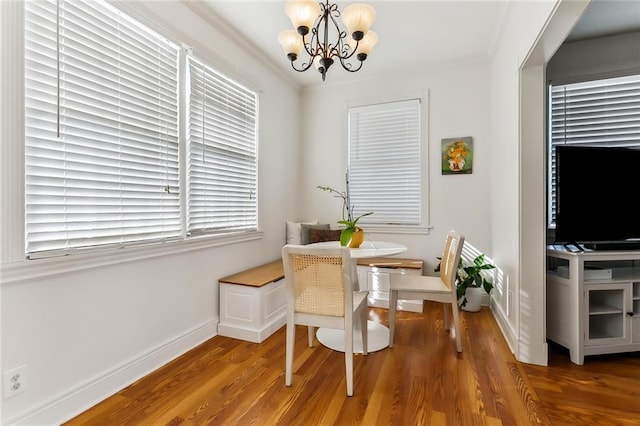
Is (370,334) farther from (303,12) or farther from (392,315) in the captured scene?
(303,12)

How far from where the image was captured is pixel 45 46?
60.7 inches

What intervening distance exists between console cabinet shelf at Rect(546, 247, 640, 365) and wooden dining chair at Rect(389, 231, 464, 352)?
2.21 feet

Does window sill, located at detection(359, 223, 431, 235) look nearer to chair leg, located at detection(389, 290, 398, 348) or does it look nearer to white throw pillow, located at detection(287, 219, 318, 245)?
white throw pillow, located at detection(287, 219, 318, 245)

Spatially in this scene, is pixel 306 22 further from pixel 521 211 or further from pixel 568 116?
pixel 568 116

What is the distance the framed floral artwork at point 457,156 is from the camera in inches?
136

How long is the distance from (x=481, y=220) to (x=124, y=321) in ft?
11.3

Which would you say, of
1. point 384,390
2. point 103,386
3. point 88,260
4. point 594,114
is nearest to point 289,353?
point 384,390

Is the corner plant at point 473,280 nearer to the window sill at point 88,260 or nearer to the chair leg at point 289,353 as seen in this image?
the chair leg at point 289,353

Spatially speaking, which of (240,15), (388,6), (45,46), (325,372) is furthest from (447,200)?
(45,46)

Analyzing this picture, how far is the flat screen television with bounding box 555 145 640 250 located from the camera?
220 cm

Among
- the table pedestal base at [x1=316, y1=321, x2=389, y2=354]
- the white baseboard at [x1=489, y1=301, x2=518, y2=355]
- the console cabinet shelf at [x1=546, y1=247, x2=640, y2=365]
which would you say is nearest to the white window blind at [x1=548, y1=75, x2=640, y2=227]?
the console cabinet shelf at [x1=546, y1=247, x2=640, y2=365]

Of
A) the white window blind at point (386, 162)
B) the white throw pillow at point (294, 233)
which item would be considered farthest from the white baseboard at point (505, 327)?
the white throw pillow at point (294, 233)

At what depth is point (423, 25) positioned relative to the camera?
2734 millimetres

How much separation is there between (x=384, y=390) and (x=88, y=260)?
6.17 feet
